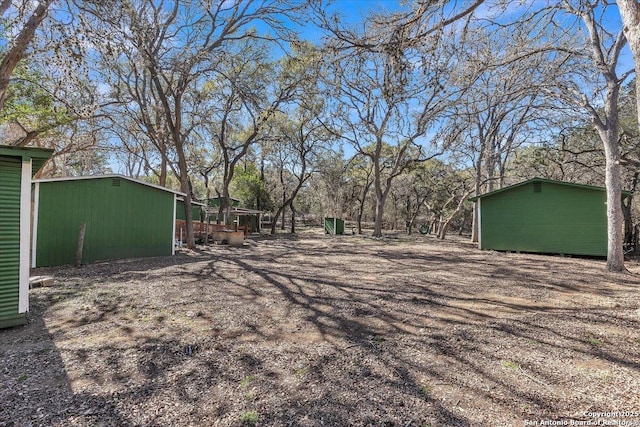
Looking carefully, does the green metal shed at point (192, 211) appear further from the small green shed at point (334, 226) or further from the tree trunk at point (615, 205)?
the tree trunk at point (615, 205)

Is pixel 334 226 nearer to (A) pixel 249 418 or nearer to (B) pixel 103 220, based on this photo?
(B) pixel 103 220

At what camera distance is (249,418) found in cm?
206

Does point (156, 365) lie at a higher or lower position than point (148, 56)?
lower

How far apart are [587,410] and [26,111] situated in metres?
15.0

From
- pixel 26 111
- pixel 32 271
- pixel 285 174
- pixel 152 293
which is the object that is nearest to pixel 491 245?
pixel 152 293

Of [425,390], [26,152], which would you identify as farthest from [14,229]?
[425,390]

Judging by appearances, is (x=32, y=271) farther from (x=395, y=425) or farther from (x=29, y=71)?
(x=395, y=425)

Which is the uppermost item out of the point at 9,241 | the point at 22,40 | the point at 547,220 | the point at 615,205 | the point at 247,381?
the point at 22,40

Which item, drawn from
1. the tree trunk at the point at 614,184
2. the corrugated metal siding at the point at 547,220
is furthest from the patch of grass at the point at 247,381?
the corrugated metal siding at the point at 547,220

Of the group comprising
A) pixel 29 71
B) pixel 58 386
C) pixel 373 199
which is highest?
pixel 29 71

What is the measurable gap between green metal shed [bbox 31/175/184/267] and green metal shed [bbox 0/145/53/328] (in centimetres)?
516

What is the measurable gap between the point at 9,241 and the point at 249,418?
380cm

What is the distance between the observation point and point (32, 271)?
7.59m

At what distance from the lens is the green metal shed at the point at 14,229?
3.77 metres
